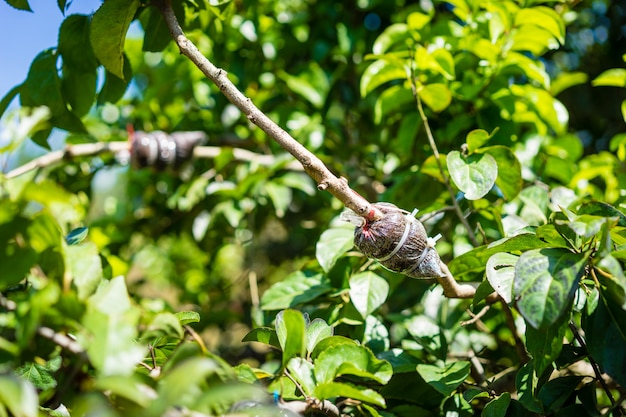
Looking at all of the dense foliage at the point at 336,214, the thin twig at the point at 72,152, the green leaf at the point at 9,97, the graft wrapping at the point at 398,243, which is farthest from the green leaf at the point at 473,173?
the thin twig at the point at 72,152

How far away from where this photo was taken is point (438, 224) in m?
1.13

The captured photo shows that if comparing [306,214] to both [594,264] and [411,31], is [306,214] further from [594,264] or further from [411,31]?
[594,264]

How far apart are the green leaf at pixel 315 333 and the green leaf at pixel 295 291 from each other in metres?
0.19

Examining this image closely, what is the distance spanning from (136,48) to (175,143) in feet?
1.08

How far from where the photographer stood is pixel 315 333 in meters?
0.67

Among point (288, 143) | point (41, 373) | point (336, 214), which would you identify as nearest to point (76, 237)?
point (41, 373)

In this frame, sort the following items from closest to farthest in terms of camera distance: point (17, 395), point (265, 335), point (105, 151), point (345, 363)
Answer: point (17, 395) → point (345, 363) → point (265, 335) → point (105, 151)

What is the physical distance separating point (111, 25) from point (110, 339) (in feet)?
1.59

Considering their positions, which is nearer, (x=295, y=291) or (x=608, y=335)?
(x=608, y=335)

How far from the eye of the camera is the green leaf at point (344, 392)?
54cm

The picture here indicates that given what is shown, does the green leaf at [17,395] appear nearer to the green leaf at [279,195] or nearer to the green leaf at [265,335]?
the green leaf at [265,335]

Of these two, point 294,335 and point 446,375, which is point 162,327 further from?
point 446,375

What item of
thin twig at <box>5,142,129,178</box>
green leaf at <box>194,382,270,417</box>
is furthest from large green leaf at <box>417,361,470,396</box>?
thin twig at <box>5,142,129,178</box>

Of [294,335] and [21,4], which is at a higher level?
[21,4]
